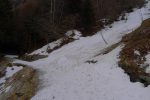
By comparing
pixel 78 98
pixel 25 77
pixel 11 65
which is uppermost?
pixel 78 98

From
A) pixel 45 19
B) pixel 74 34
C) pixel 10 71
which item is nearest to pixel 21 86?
pixel 10 71

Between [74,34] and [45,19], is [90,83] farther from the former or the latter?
[45,19]

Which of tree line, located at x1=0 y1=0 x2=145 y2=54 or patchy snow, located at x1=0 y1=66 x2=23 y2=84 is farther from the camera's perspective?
tree line, located at x1=0 y1=0 x2=145 y2=54

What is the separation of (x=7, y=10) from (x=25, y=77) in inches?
813

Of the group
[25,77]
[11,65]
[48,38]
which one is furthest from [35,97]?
[48,38]

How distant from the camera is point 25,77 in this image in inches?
983

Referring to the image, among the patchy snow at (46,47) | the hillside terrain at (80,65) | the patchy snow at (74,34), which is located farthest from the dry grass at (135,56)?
the patchy snow at (74,34)

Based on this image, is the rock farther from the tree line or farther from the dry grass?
the tree line

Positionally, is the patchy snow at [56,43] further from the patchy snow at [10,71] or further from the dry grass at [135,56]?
the dry grass at [135,56]

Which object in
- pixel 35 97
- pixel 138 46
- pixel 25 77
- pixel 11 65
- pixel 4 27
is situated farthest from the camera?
pixel 4 27

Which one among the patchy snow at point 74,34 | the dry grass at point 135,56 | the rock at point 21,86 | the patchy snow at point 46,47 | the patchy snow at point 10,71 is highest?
the dry grass at point 135,56

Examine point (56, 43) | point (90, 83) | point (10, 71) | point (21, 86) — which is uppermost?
point (90, 83)

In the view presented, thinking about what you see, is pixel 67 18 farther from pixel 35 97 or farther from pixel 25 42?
pixel 35 97

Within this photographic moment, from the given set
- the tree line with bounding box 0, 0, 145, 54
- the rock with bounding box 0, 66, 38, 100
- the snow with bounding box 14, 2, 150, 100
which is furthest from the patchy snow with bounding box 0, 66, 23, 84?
the tree line with bounding box 0, 0, 145, 54
